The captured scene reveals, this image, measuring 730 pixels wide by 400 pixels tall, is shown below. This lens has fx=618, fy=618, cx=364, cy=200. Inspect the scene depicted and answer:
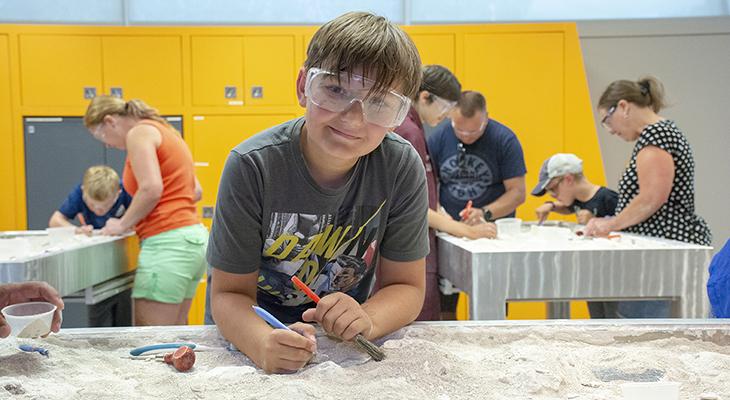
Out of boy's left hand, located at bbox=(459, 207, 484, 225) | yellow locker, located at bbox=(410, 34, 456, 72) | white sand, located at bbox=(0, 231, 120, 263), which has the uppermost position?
yellow locker, located at bbox=(410, 34, 456, 72)

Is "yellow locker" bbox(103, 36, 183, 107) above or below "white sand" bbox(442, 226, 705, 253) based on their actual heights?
above

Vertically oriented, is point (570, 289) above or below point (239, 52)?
below

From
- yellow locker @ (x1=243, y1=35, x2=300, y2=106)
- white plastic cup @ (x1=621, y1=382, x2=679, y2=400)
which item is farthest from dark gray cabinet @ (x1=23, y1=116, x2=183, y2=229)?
white plastic cup @ (x1=621, y1=382, x2=679, y2=400)

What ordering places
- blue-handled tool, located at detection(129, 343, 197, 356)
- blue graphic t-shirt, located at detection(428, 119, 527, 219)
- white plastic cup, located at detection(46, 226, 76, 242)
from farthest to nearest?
1. blue graphic t-shirt, located at detection(428, 119, 527, 219)
2. white plastic cup, located at detection(46, 226, 76, 242)
3. blue-handled tool, located at detection(129, 343, 197, 356)

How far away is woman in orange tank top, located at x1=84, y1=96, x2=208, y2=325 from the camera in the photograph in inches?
106

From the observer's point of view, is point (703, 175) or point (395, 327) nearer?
point (395, 327)

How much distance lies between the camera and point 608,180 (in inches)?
208

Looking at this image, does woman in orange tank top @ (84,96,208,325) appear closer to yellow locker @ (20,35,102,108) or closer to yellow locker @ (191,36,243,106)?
yellow locker @ (191,36,243,106)

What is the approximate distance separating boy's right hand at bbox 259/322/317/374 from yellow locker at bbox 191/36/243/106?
3784 mm

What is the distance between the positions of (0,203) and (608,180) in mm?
4785

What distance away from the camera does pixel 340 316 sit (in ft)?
3.27

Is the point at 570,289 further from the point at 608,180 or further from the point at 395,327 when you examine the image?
the point at 608,180

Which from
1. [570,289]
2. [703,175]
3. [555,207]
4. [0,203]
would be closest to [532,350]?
[570,289]

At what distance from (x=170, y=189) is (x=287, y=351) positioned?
6.86ft
